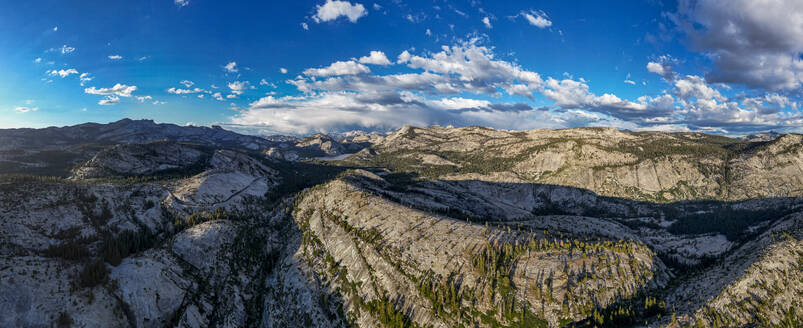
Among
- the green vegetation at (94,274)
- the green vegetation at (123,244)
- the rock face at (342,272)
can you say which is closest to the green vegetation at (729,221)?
the rock face at (342,272)

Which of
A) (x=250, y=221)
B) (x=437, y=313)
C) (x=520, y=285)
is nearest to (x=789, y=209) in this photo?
(x=520, y=285)

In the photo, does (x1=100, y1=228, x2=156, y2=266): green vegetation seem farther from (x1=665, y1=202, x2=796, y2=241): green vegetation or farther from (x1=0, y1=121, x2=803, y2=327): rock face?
(x1=665, y1=202, x2=796, y2=241): green vegetation

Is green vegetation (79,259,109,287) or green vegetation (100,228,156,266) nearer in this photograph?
green vegetation (79,259,109,287)

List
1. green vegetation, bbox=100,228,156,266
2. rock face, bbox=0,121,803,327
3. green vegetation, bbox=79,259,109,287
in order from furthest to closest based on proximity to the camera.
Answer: green vegetation, bbox=100,228,156,266, green vegetation, bbox=79,259,109,287, rock face, bbox=0,121,803,327

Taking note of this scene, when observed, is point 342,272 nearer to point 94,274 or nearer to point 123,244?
point 94,274

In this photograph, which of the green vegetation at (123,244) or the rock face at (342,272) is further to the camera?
the green vegetation at (123,244)

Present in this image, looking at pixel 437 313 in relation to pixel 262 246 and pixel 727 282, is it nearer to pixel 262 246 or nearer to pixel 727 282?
pixel 727 282

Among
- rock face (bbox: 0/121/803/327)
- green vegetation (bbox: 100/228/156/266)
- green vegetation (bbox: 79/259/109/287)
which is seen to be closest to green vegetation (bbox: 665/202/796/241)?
rock face (bbox: 0/121/803/327)

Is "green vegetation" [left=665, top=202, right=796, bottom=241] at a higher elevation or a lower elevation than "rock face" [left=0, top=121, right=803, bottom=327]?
lower

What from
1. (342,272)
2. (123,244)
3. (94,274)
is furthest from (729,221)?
(123,244)

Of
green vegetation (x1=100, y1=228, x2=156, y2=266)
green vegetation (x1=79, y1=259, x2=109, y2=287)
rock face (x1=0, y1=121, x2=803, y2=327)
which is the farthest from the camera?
green vegetation (x1=100, y1=228, x2=156, y2=266)

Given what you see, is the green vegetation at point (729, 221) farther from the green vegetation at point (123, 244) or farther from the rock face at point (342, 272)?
the green vegetation at point (123, 244)
